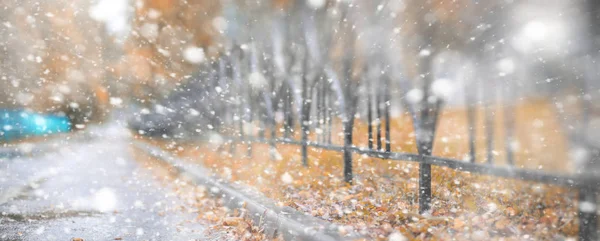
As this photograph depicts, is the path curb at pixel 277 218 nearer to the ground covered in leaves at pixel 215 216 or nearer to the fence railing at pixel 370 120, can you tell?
the ground covered in leaves at pixel 215 216

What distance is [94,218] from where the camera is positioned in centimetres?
669

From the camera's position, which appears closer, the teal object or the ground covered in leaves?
the ground covered in leaves

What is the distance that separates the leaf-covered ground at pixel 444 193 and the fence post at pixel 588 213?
0.17m

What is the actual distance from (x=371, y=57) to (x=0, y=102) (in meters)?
58.6

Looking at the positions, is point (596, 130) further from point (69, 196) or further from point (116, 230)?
point (69, 196)

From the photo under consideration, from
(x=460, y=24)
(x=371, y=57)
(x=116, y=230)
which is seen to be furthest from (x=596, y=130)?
(x=116, y=230)

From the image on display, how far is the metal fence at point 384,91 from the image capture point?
15.5ft

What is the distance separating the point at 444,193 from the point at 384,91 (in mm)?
3066

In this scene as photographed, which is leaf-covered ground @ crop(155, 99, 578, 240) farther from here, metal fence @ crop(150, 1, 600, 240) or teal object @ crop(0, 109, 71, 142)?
teal object @ crop(0, 109, 71, 142)

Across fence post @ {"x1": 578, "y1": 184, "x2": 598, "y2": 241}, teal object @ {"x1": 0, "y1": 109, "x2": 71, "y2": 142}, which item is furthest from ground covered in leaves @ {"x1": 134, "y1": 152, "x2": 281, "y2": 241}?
teal object @ {"x1": 0, "y1": 109, "x2": 71, "y2": 142}

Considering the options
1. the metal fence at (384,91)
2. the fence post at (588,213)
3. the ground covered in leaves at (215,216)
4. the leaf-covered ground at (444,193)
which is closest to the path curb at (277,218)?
the ground covered in leaves at (215,216)

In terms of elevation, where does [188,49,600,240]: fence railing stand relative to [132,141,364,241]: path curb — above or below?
above

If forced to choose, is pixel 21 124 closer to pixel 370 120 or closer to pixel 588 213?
pixel 370 120

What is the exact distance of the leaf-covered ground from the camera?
458 cm
